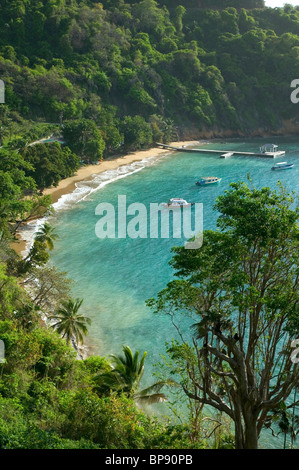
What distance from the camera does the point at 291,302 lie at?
16.2 meters

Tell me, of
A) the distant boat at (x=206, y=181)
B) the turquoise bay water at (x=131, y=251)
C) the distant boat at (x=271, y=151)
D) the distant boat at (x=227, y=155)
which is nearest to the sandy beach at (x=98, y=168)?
the turquoise bay water at (x=131, y=251)

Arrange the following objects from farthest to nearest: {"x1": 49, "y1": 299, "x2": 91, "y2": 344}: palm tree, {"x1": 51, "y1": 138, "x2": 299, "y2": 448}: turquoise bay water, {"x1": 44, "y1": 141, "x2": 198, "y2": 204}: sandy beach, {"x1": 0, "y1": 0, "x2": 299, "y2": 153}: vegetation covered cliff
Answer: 1. {"x1": 0, "y1": 0, "x2": 299, "y2": 153}: vegetation covered cliff
2. {"x1": 44, "y1": 141, "x2": 198, "y2": 204}: sandy beach
3. {"x1": 51, "y1": 138, "x2": 299, "y2": 448}: turquoise bay water
4. {"x1": 49, "y1": 299, "x2": 91, "y2": 344}: palm tree

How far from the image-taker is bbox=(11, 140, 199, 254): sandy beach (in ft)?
199

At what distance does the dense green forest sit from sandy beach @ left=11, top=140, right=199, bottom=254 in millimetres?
1597

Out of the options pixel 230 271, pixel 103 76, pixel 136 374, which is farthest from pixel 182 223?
pixel 103 76

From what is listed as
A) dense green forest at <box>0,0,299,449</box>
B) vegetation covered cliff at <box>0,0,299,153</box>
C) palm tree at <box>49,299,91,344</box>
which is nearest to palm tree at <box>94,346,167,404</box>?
dense green forest at <box>0,0,299,449</box>

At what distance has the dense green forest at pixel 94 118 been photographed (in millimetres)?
17688

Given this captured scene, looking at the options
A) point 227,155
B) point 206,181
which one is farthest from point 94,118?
point 206,181

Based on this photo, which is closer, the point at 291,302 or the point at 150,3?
the point at 291,302

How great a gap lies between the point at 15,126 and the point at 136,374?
60.6 m

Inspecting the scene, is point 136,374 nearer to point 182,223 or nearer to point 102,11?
point 182,223

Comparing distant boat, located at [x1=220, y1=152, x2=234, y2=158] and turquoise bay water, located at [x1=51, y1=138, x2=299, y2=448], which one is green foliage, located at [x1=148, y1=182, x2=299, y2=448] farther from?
distant boat, located at [x1=220, y1=152, x2=234, y2=158]

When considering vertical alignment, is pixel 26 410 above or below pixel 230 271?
below

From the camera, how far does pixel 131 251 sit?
47.1 metres
